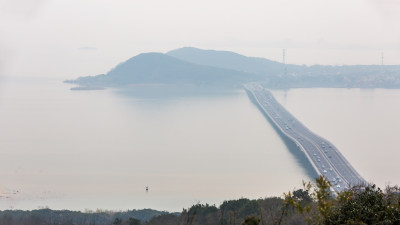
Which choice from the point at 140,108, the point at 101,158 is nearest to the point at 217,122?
the point at 140,108

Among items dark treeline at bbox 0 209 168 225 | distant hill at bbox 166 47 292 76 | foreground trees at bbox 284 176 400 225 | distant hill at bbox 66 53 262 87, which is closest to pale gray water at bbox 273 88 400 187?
dark treeline at bbox 0 209 168 225

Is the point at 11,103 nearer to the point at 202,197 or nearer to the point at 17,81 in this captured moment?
the point at 17,81

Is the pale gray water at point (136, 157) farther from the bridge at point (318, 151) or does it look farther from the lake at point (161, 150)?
the bridge at point (318, 151)

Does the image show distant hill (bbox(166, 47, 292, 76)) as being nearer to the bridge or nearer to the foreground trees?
the bridge

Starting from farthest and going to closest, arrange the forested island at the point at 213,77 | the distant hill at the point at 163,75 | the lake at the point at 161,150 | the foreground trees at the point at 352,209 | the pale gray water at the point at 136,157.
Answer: the distant hill at the point at 163,75, the forested island at the point at 213,77, the lake at the point at 161,150, the pale gray water at the point at 136,157, the foreground trees at the point at 352,209

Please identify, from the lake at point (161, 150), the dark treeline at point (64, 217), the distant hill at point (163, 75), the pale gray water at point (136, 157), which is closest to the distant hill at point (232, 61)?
the distant hill at point (163, 75)

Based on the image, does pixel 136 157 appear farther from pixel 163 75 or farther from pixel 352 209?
pixel 163 75

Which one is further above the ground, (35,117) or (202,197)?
(35,117)
